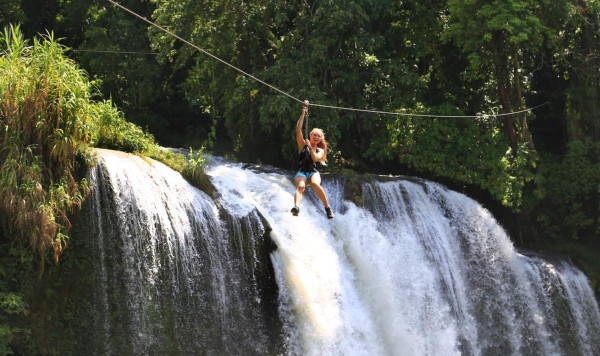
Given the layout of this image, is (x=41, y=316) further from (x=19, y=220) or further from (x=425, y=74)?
(x=425, y=74)

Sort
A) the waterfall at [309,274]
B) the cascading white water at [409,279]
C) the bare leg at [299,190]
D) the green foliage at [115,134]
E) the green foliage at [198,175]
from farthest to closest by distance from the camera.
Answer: the green foliage at [198,175]
the cascading white water at [409,279]
the green foliage at [115,134]
the waterfall at [309,274]
the bare leg at [299,190]

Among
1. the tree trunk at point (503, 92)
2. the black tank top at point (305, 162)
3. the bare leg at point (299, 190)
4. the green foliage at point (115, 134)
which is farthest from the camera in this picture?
the tree trunk at point (503, 92)

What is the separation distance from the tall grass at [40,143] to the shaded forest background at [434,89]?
6051 mm

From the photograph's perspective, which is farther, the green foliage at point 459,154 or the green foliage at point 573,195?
the green foliage at point 573,195

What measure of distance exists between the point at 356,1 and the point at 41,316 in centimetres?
1018

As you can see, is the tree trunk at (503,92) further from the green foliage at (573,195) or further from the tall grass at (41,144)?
the tall grass at (41,144)

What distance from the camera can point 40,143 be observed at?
38.4 feet

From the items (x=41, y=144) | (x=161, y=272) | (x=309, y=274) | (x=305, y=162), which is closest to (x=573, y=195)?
(x=309, y=274)

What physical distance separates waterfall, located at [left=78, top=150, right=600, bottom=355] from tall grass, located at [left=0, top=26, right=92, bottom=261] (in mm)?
514

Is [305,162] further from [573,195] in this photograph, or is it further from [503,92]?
[573,195]

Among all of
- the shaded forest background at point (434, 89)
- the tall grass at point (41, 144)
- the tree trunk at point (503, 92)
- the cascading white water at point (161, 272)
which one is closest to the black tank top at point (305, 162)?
the cascading white water at point (161, 272)

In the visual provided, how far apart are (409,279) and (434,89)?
6999 millimetres

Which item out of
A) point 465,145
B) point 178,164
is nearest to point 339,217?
point 178,164

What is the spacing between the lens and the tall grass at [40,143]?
36.7 ft
